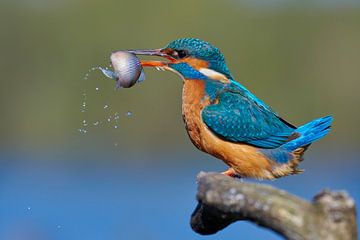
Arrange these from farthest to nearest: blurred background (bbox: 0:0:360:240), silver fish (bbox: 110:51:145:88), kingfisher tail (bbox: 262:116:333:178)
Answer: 1. blurred background (bbox: 0:0:360:240)
2. kingfisher tail (bbox: 262:116:333:178)
3. silver fish (bbox: 110:51:145:88)

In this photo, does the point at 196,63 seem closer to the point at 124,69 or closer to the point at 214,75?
the point at 214,75

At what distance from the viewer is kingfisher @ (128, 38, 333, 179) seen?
14.9 feet

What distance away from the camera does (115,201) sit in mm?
10062

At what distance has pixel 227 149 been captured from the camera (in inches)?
178

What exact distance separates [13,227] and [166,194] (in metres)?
3.76

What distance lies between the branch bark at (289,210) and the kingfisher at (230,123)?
1.97 meters

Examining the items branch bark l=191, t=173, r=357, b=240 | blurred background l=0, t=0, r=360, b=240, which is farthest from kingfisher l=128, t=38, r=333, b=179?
blurred background l=0, t=0, r=360, b=240

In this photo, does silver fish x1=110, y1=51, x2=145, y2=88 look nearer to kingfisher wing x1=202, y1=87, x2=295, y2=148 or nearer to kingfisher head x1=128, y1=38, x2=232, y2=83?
kingfisher head x1=128, y1=38, x2=232, y2=83

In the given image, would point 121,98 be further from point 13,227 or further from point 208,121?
point 208,121

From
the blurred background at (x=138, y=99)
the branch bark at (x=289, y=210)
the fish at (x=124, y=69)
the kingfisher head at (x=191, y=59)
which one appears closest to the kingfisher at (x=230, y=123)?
the kingfisher head at (x=191, y=59)

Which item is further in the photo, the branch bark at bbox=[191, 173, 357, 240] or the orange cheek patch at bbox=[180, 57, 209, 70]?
the orange cheek patch at bbox=[180, 57, 209, 70]

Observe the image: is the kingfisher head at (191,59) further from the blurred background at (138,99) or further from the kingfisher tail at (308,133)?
the blurred background at (138,99)

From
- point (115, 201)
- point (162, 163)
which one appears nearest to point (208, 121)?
point (115, 201)

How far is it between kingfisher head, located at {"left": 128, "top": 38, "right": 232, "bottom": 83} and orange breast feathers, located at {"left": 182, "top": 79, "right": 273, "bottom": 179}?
0.66 ft
